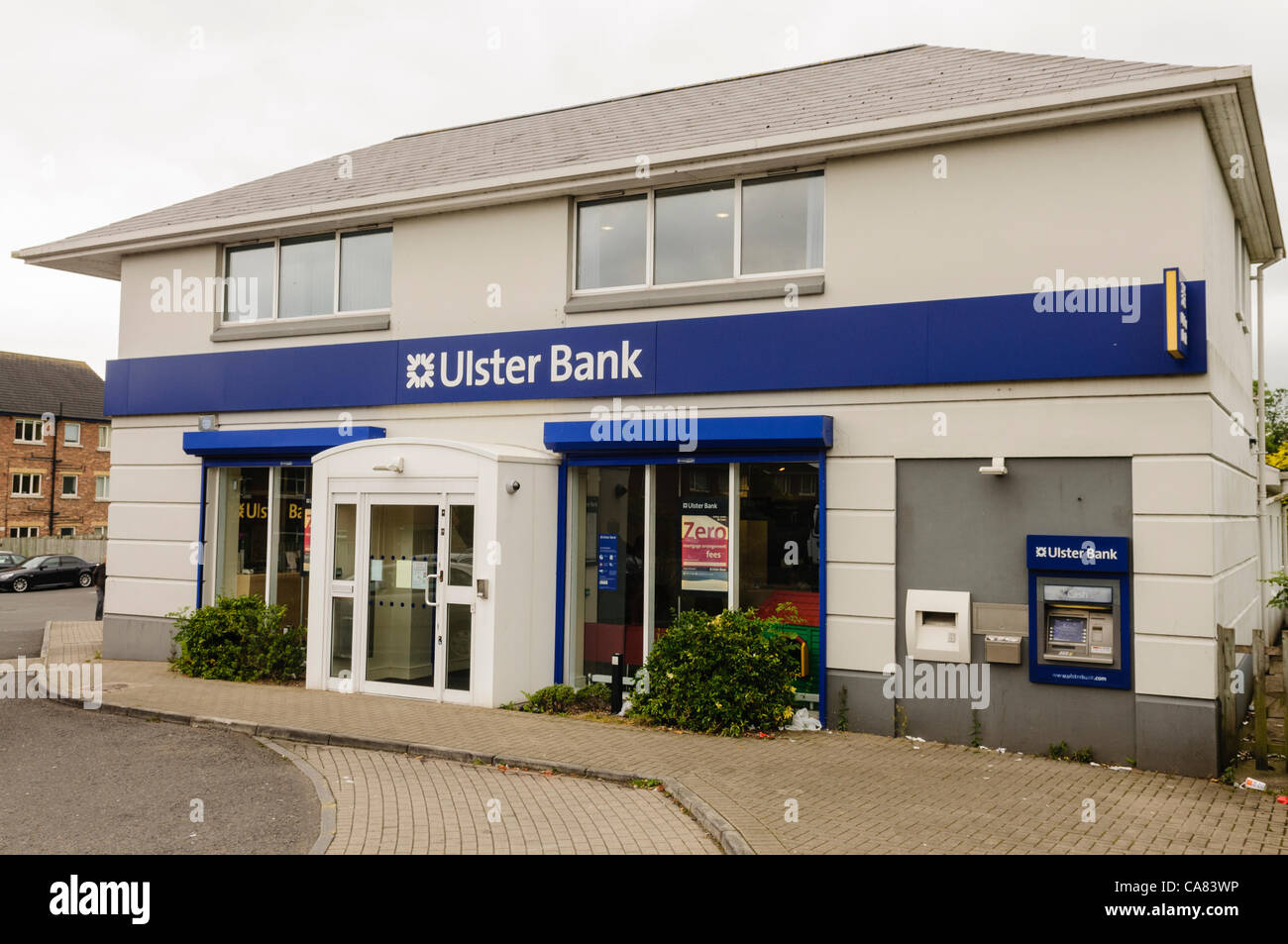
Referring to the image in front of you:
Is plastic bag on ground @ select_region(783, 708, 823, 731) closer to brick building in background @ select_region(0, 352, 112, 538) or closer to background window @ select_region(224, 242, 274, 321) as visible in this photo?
background window @ select_region(224, 242, 274, 321)

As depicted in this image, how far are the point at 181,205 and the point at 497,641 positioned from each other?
900 cm

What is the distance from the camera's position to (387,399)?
1220 centimetres

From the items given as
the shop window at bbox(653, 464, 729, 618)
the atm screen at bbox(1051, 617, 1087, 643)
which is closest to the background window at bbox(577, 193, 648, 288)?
the shop window at bbox(653, 464, 729, 618)

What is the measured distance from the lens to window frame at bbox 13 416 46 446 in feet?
154

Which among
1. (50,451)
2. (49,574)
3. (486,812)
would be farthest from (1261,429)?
(50,451)

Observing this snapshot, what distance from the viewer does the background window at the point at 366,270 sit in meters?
12.6

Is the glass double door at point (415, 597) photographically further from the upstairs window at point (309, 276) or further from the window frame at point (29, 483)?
the window frame at point (29, 483)

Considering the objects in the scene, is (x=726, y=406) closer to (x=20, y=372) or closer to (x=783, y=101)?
(x=783, y=101)

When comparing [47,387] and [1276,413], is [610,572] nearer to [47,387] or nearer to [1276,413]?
[47,387]

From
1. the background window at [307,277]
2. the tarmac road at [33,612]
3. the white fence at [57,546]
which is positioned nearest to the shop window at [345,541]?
the background window at [307,277]

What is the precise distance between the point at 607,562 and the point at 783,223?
13.4 feet

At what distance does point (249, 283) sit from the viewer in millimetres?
13555

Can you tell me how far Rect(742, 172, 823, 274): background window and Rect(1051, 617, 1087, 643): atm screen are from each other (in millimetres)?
4123

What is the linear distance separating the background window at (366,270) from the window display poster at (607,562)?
4283 mm
